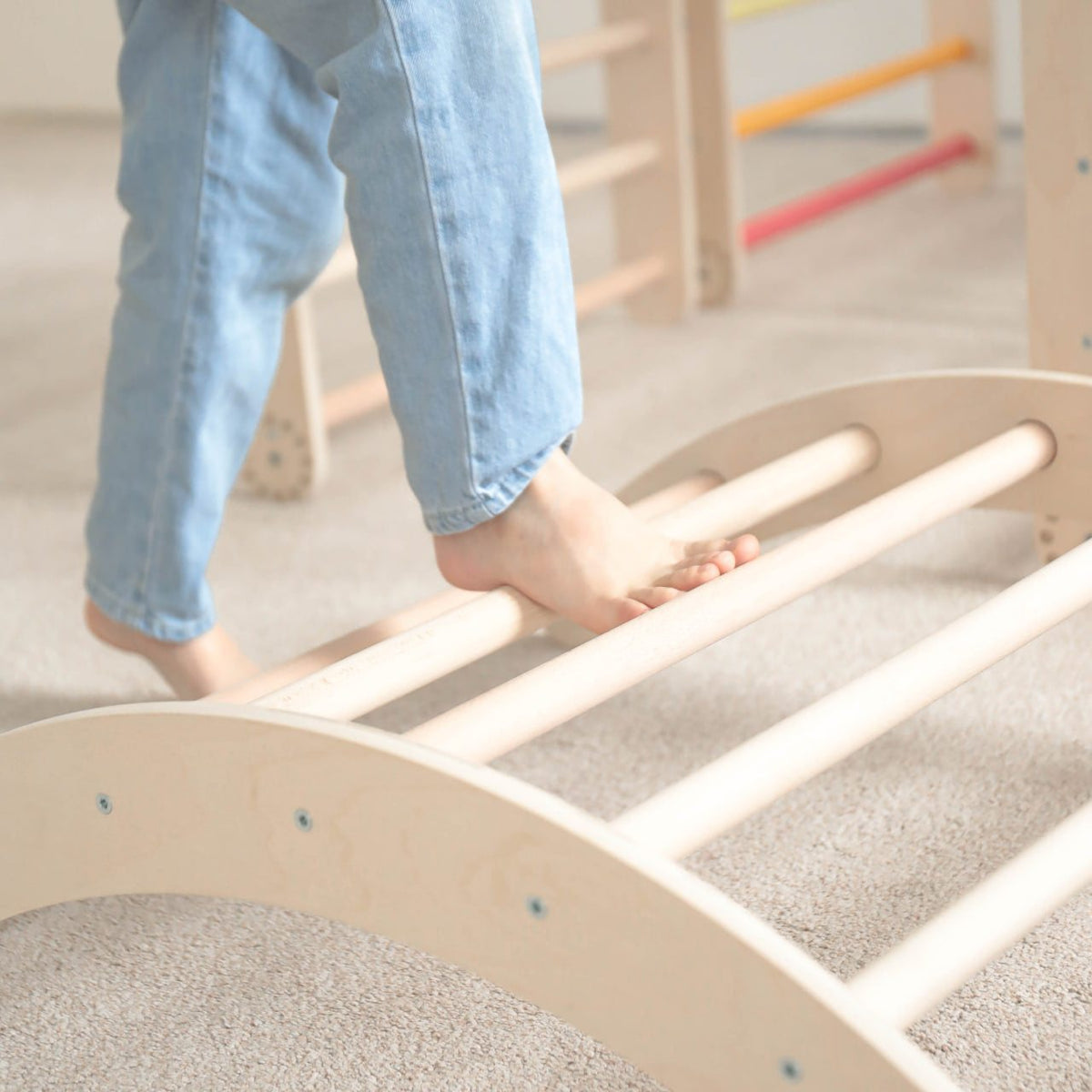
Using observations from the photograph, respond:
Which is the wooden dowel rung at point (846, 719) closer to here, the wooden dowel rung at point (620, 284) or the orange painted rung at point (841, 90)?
the wooden dowel rung at point (620, 284)

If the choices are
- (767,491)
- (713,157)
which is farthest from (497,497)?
(713,157)

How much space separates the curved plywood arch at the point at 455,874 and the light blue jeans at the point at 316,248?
0.60 feet

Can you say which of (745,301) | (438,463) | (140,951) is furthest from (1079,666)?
(745,301)

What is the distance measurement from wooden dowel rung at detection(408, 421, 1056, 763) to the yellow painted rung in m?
1.10

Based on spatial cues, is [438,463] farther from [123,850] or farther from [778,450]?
[778,450]

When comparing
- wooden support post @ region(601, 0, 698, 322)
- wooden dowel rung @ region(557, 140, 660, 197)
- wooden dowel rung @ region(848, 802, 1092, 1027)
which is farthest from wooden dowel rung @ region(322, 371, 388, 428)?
wooden dowel rung @ region(848, 802, 1092, 1027)

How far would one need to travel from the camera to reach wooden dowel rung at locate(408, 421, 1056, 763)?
56cm

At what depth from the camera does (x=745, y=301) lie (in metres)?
1.79

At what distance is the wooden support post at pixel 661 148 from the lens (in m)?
1.61

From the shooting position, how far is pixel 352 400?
136cm

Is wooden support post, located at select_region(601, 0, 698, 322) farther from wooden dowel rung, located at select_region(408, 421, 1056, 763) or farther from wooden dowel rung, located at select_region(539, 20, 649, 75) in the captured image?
wooden dowel rung, located at select_region(408, 421, 1056, 763)

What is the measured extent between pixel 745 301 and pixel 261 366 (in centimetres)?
104

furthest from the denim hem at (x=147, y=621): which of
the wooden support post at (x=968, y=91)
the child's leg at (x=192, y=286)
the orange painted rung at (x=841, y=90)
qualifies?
the wooden support post at (x=968, y=91)

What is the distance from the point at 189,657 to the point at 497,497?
0.27m
